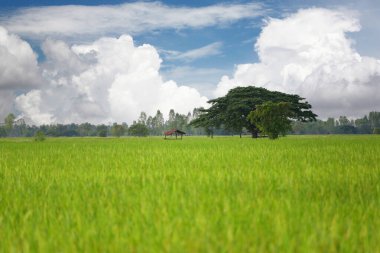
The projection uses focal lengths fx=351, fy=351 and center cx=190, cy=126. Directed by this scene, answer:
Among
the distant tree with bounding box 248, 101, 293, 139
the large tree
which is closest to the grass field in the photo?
the distant tree with bounding box 248, 101, 293, 139

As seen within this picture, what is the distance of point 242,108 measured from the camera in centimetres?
6394

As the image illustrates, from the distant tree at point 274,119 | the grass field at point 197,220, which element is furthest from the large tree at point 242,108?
the grass field at point 197,220

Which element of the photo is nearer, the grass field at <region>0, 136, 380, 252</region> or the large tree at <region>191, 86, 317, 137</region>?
the grass field at <region>0, 136, 380, 252</region>

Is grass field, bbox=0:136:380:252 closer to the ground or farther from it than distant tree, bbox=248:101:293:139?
closer to the ground

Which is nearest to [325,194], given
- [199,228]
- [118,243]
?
[199,228]

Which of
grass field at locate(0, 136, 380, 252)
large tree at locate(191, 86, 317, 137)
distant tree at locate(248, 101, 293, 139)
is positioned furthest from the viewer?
large tree at locate(191, 86, 317, 137)

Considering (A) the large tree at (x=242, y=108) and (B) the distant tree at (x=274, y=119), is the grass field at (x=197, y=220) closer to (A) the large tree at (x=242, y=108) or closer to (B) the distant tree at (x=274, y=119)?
(B) the distant tree at (x=274, y=119)

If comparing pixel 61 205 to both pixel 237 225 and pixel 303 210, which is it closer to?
pixel 237 225

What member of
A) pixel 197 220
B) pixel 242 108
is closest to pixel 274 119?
pixel 242 108

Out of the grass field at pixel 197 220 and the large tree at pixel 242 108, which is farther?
the large tree at pixel 242 108

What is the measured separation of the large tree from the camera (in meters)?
64.3

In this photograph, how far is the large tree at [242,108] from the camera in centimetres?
6431

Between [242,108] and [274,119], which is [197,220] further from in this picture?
[242,108]

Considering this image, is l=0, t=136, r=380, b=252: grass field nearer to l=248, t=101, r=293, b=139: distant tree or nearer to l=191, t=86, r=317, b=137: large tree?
l=248, t=101, r=293, b=139: distant tree
